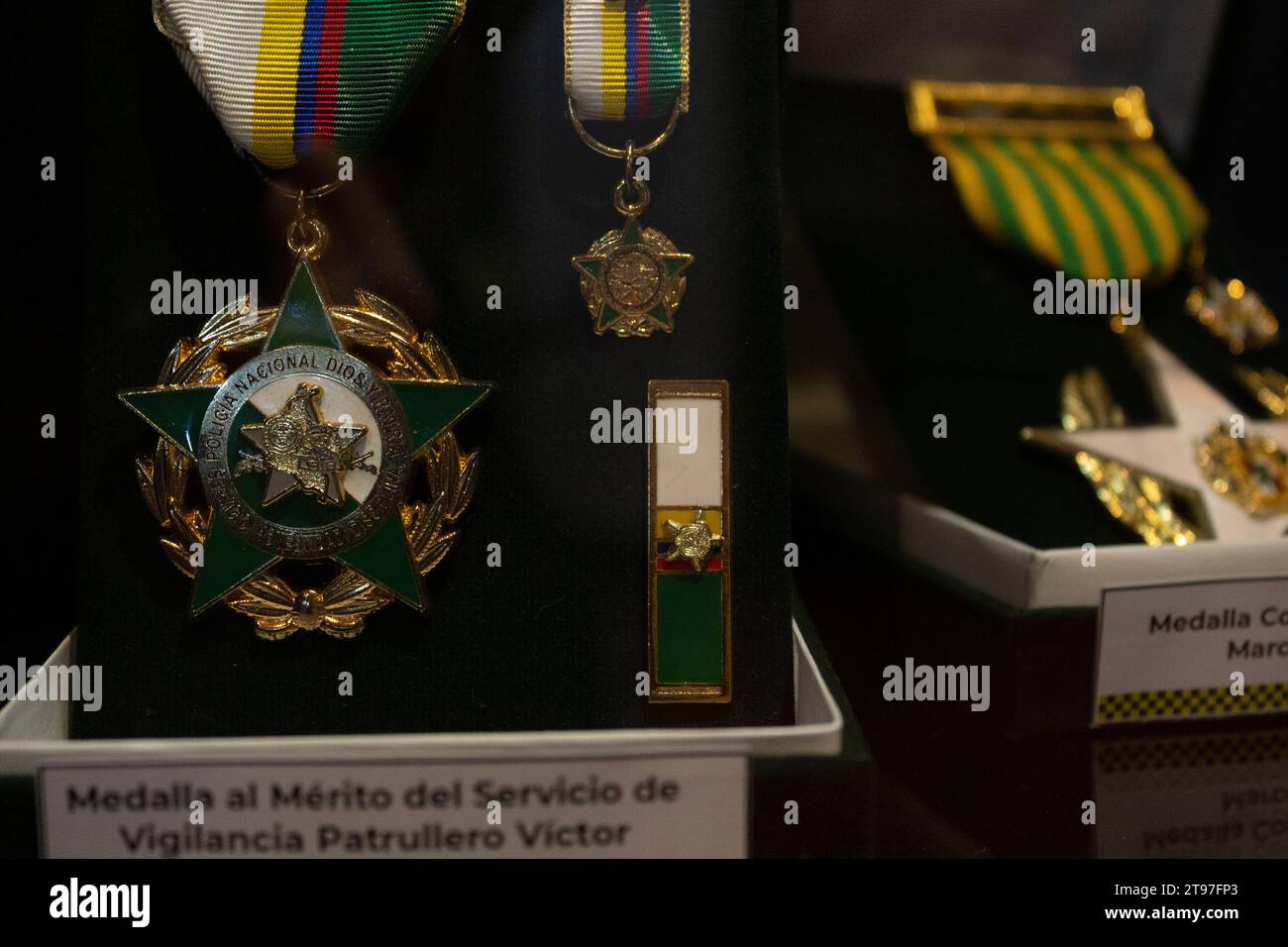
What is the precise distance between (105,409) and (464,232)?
28cm

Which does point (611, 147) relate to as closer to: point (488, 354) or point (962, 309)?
point (488, 354)

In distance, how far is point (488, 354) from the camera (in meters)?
0.80

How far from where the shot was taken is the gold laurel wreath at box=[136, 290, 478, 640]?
779 mm

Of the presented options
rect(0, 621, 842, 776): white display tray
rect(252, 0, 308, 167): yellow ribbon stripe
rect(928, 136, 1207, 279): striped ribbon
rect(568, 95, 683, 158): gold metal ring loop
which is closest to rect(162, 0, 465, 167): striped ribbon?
rect(252, 0, 308, 167): yellow ribbon stripe

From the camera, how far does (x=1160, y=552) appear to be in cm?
84

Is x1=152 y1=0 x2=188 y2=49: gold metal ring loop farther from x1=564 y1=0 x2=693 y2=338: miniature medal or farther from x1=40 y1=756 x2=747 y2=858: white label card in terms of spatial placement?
x1=40 y1=756 x2=747 y2=858: white label card

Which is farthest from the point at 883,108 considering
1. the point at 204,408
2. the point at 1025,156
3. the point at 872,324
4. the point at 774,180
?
the point at 204,408

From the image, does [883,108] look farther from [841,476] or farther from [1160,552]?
[1160,552]

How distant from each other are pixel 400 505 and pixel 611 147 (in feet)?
0.95

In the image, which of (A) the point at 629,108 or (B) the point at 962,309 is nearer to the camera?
(A) the point at 629,108

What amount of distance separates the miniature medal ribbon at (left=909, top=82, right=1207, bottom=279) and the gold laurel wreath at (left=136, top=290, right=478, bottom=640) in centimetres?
73

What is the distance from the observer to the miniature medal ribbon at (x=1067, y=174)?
1.22 meters

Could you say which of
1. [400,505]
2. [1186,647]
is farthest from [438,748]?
[1186,647]

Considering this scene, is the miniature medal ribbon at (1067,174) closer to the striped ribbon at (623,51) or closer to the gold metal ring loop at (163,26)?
the striped ribbon at (623,51)
